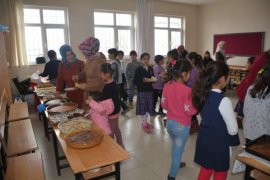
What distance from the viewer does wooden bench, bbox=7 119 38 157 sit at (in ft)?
7.47

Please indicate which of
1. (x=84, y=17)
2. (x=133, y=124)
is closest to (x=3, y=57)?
A: (x=133, y=124)

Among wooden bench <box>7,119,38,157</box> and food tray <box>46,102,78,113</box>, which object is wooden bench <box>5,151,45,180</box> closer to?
wooden bench <box>7,119,38,157</box>

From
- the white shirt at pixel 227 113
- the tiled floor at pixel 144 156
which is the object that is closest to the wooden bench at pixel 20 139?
the tiled floor at pixel 144 156

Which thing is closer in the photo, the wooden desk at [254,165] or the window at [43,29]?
the wooden desk at [254,165]

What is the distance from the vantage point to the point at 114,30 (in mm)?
6969

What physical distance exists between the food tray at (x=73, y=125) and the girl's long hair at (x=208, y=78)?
94 cm

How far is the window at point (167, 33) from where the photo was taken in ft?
26.0

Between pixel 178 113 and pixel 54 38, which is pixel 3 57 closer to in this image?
pixel 54 38

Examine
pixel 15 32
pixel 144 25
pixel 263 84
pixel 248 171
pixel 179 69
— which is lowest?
pixel 248 171

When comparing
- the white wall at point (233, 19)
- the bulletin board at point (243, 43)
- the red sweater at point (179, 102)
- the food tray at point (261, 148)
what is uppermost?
the white wall at point (233, 19)

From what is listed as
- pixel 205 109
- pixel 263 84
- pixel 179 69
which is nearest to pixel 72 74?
pixel 179 69

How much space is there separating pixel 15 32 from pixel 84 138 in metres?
4.76

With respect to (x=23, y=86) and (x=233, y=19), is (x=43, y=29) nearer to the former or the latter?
(x=23, y=86)

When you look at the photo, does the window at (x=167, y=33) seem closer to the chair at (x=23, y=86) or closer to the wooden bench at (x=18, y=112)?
the chair at (x=23, y=86)
